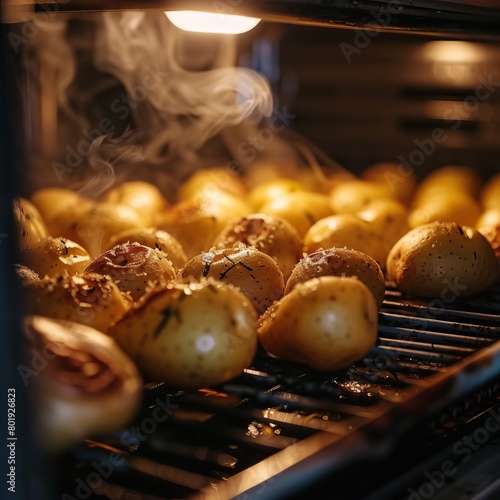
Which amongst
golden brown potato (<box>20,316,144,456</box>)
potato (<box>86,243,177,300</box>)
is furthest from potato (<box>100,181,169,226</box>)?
golden brown potato (<box>20,316,144,456</box>)

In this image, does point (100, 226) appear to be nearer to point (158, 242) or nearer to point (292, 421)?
point (158, 242)

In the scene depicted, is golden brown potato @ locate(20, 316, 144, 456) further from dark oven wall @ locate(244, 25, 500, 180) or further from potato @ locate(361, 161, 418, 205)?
dark oven wall @ locate(244, 25, 500, 180)

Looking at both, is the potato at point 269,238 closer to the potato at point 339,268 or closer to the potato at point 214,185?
the potato at point 339,268

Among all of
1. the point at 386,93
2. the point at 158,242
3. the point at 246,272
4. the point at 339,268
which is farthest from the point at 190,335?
the point at 386,93

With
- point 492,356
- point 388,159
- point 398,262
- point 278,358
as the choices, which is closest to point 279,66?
point 388,159

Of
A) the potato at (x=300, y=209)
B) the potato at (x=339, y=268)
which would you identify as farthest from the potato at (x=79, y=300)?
the potato at (x=300, y=209)

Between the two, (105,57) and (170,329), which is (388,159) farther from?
(170,329)
